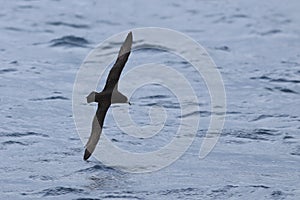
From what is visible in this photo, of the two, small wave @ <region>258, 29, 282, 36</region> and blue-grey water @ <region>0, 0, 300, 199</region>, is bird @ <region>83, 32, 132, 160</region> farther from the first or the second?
small wave @ <region>258, 29, 282, 36</region>

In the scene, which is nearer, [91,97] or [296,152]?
[91,97]

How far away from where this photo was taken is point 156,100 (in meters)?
9.75

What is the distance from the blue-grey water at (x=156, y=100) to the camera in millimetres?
7422

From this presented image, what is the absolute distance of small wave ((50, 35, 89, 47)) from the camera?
1174cm

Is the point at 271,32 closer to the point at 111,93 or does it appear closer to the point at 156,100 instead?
the point at 156,100

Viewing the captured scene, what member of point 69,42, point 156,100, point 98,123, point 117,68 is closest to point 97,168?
point 98,123

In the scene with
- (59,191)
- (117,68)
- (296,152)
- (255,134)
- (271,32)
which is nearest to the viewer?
(117,68)

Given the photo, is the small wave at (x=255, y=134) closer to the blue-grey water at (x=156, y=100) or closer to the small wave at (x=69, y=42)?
the blue-grey water at (x=156, y=100)

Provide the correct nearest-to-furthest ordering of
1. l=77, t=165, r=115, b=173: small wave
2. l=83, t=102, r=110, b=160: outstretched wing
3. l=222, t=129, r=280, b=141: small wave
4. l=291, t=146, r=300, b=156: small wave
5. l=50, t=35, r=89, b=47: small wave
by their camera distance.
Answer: l=83, t=102, r=110, b=160: outstretched wing < l=77, t=165, r=115, b=173: small wave < l=291, t=146, r=300, b=156: small wave < l=222, t=129, r=280, b=141: small wave < l=50, t=35, r=89, b=47: small wave

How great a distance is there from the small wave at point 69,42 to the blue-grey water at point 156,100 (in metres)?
0.01

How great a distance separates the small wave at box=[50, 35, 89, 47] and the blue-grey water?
15 millimetres

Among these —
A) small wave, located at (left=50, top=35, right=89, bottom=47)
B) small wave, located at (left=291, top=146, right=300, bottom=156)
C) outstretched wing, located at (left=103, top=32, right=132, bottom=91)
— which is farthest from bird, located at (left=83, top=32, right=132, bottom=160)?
small wave, located at (left=50, top=35, right=89, bottom=47)

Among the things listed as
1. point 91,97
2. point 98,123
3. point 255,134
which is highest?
point 91,97

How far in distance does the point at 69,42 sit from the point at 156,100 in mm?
2400
